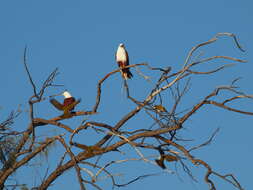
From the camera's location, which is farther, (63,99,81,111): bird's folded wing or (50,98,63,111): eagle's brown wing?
(50,98,63,111): eagle's brown wing

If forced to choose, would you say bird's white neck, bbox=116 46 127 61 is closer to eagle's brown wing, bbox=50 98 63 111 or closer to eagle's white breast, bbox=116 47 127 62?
eagle's white breast, bbox=116 47 127 62

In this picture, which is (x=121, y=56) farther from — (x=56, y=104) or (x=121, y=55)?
(x=56, y=104)

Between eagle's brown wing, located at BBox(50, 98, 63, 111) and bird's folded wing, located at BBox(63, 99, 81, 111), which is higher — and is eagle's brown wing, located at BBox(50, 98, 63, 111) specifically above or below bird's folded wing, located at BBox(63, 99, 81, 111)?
above

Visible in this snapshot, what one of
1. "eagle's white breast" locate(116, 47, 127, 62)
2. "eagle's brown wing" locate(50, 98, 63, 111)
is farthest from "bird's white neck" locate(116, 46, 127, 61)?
"eagle's brown wing" locate(50, 98, 63, 111)

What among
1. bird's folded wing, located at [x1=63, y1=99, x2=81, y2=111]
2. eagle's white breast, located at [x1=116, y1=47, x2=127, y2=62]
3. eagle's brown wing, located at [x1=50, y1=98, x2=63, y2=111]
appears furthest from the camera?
eagle's white breast, located at [x1=116, y1=47, x2=127, y2=62]

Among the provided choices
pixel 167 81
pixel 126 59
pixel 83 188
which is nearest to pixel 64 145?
pixel 83 188

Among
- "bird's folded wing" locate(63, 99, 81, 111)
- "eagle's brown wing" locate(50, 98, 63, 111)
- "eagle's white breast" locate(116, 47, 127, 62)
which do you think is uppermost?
"eagle's white breast" locate(116, 47, 127, 62)

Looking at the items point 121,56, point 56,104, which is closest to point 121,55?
point 121,56

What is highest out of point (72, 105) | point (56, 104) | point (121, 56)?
point (121, 56)

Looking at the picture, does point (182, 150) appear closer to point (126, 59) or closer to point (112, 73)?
point (112, 73)

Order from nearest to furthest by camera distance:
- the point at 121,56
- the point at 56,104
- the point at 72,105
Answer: the point at 72,105
the point at 56,104
the point at 121,56

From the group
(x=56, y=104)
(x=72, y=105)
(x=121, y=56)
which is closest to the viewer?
(x=72, y=105)

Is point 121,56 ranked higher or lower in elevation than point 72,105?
higher

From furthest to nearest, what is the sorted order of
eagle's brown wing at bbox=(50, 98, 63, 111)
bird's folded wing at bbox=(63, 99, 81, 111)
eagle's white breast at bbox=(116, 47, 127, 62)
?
eagle's white breast at bbox=(116, 47, 127, 62), eagle's brown wing at bbox=(50, 98, 63, 111), bird's folded wing at bbox=(63, 99, 81, 111)
